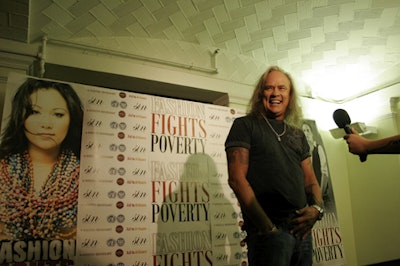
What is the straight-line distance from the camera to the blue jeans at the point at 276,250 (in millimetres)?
1054

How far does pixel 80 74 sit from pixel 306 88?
7.53ft

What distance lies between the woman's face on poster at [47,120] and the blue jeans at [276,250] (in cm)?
132

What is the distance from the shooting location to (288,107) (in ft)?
4.91

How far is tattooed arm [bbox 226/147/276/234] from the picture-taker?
42.6 inches

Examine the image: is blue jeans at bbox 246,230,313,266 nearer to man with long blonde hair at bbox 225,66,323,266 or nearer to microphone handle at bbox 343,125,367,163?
man with long blonde hair at bbox 225,66,323,266

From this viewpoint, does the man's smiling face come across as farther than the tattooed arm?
Yes

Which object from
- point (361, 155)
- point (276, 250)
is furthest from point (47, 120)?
point (361, 155)

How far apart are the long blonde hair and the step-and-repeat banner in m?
0.74

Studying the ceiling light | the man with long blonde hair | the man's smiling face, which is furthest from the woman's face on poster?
the ceiling light

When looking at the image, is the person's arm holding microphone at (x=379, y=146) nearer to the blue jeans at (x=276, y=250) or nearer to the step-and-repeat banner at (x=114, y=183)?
the blue jeans at (x=276, y=250)

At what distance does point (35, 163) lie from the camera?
68.7 inches

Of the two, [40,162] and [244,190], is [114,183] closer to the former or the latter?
[40,162]

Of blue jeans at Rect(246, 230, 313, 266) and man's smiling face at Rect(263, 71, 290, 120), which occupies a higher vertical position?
man's smiling face at Rect(263, 71, 290, 120)

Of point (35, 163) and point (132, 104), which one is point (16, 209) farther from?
point (132, 104)
